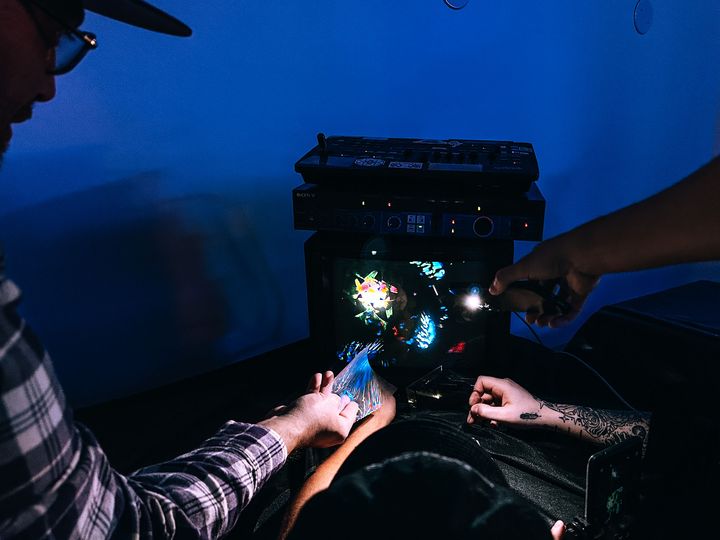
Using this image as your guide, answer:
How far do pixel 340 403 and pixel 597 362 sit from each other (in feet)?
3.66

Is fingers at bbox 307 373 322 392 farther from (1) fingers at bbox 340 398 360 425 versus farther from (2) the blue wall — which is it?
(2) the blue wall

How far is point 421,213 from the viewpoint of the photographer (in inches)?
57.4

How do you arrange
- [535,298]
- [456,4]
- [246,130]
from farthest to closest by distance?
[456,4]
[246,130]
[535,298]

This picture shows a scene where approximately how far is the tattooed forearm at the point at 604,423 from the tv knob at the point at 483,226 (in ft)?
1.50

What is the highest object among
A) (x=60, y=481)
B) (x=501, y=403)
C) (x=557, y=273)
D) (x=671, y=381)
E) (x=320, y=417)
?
(x=557, y=273)

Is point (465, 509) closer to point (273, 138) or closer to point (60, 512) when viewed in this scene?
point (60, 512)

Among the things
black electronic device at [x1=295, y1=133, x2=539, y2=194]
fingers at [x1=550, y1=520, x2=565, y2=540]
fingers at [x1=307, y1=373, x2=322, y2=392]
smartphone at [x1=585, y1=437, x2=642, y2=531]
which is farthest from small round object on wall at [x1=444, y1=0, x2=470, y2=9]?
fingers at [x1=550, y1=520, x2=565, y2=540]

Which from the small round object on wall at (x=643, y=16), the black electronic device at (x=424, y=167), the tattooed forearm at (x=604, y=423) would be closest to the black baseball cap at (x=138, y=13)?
the black electronic device at (x=424, y=167)

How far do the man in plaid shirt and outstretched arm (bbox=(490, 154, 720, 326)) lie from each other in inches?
24.4

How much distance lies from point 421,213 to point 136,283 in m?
0.96

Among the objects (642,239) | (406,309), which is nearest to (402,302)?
(406,309)

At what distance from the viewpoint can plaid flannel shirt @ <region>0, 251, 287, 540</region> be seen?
61 centimetres

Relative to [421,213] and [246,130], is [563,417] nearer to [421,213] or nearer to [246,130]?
[421,213]

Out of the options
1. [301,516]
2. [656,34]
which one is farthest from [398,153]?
[656,34]
